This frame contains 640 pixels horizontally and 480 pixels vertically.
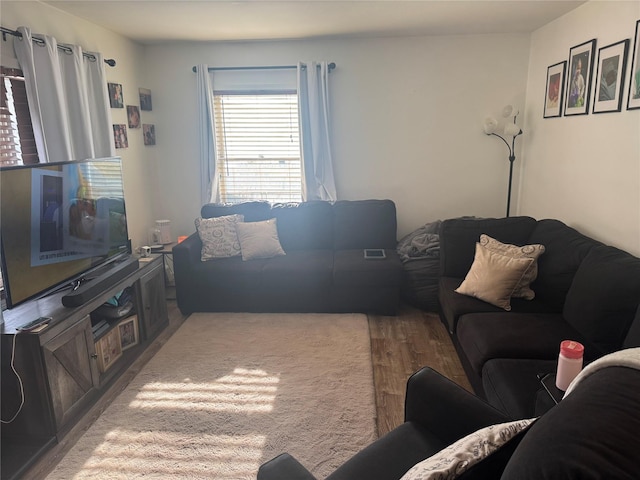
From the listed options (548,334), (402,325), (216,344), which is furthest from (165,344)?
(548,334)

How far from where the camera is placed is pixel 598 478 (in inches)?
25.7

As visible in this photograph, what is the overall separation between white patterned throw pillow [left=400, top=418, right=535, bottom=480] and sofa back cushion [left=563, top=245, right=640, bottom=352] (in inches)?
57.9

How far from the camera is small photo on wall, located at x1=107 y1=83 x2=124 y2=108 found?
3.88m

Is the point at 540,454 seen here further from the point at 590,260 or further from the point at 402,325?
the point at 402,325

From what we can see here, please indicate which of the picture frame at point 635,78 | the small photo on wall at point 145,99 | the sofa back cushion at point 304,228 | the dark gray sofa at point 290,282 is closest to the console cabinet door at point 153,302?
the dark gray sofa at point 290,282

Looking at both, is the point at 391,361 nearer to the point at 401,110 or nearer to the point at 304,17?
the point at 401,110

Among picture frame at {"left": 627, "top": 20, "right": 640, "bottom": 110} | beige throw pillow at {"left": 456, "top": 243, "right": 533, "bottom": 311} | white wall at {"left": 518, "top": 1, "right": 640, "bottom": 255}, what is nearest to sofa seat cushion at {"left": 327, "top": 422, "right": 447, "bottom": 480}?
beige throw pillow at {"left": 456, "top": 243, "right": 533, "bottom": 311}

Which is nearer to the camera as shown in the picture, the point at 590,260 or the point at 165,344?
the point at 590,260

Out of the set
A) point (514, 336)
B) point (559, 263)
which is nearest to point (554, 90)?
point (559, 263)

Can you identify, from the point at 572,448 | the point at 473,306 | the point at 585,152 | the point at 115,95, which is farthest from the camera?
the point at 115,95

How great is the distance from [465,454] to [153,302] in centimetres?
288

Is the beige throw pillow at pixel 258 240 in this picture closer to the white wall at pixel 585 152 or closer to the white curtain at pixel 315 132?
the white curtain at pixel 315 132

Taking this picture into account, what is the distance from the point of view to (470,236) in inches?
135

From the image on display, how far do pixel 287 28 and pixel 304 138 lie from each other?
3.40ft
